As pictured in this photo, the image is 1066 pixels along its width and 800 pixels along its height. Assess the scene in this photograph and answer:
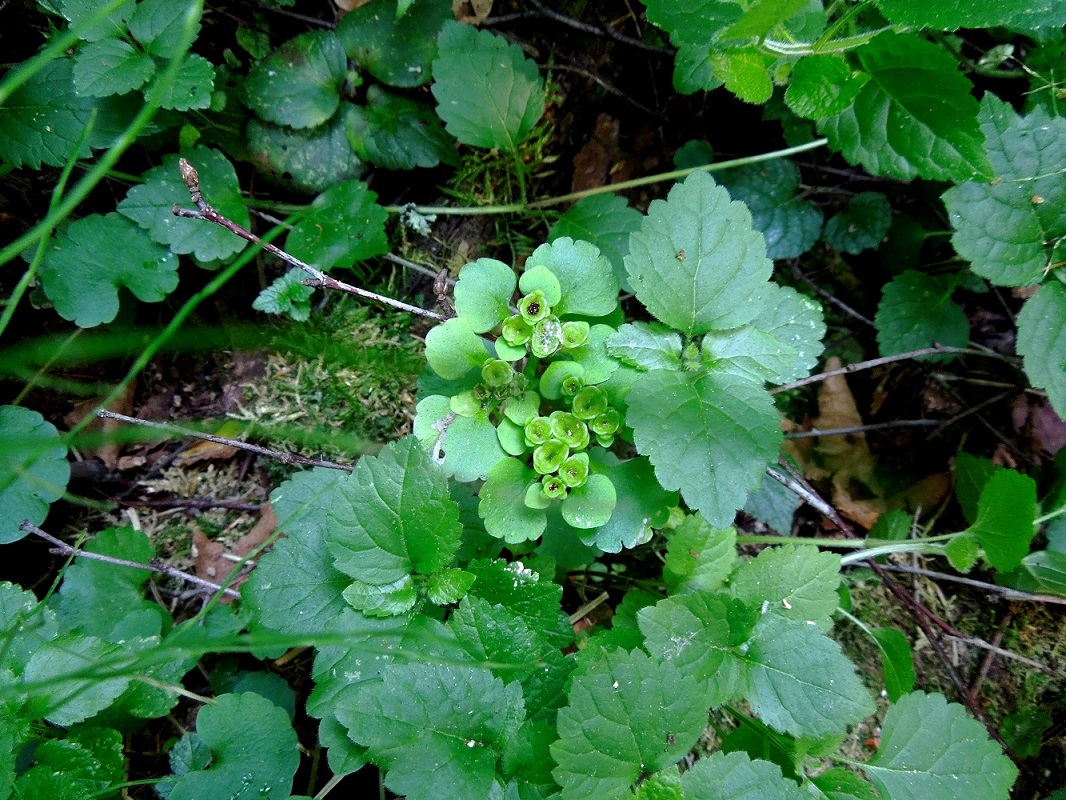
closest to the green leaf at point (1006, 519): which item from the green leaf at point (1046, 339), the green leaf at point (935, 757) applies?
the green leaf at point (1046, 339)

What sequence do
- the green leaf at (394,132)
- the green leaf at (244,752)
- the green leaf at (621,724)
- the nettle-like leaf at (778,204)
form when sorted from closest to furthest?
the green leaf at (621,724), the green leaf at (244,752), the green leaf at (394,132), the nettle-like leaf at (778,204)

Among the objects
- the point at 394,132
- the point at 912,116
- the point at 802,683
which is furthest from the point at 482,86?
the point at 802,683

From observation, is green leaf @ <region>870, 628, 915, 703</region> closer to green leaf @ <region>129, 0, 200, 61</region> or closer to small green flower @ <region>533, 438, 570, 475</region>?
small green flower @ <region>533, 438, 570, 475</region>

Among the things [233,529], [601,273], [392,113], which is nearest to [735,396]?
[601,273]

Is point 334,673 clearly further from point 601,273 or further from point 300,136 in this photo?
point 300,136

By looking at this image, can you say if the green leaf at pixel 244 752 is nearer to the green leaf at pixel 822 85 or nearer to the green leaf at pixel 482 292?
the green leaf at pixel 482 292

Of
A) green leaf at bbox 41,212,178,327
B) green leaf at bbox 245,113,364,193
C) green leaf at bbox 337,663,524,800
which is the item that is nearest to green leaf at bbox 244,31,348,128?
green leaf at bbox 245,113,364,193

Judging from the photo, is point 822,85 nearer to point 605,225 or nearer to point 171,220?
point 605,225
